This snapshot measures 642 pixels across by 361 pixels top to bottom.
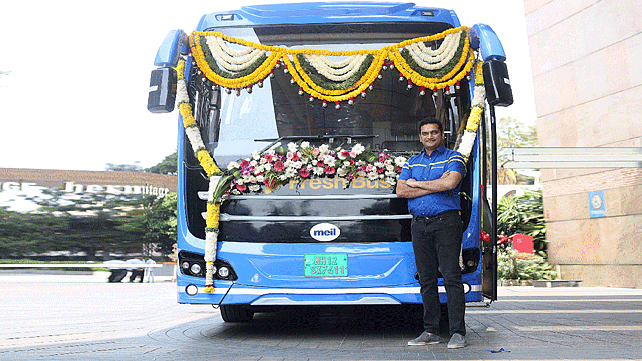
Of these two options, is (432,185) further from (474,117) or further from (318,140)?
(318,140)

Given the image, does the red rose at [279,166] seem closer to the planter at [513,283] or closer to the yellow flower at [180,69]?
the yellow flower at [180,69]

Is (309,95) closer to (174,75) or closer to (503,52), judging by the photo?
(174,75)

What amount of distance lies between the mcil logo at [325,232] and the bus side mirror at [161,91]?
1.73 metres

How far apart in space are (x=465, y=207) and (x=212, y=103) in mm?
2531

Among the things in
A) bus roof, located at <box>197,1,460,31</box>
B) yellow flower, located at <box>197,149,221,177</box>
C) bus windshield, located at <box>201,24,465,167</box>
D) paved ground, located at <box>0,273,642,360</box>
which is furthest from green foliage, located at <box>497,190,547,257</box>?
yellow flower, located at <box>197,149,221,177</box>

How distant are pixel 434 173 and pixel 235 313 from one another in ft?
10.4

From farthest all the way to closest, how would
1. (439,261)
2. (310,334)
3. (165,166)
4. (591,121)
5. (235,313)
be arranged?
(165,166), (591,121), (235,313), (310,334), (439,261)

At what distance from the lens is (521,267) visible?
18891mm

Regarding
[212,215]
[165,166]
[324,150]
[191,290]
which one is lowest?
[191,290]

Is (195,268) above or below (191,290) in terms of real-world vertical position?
above

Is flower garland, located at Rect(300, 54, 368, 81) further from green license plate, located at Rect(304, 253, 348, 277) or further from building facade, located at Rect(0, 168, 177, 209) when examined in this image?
building facade, located at Rect(0, 168, 177, 209)

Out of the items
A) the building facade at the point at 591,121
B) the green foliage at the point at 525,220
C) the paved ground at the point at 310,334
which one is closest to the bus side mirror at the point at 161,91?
the paved ground at the point at 310,334

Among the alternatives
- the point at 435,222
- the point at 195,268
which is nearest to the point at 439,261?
the point at 435,222

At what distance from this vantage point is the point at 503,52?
5.66 meters
